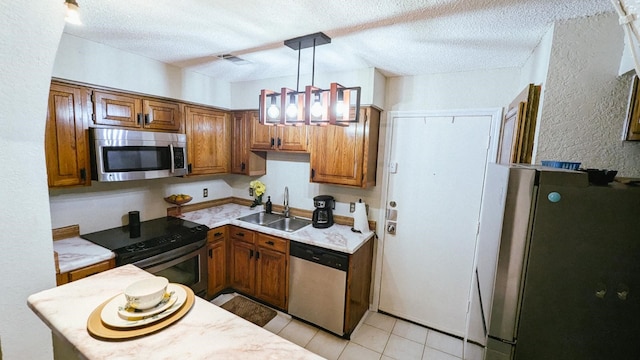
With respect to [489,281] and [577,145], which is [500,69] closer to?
[577,145]

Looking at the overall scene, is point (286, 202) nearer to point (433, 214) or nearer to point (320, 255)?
point (320, 255)

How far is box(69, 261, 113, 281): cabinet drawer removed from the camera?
179 cm

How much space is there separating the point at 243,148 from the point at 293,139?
74 cm

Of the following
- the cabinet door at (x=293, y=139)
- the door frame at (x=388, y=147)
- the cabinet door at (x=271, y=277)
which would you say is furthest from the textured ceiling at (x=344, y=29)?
the cabinet door at (x=271, y=277)

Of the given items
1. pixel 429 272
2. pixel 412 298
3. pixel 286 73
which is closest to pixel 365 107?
pixel 286 73

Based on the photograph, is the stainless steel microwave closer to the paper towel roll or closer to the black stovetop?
the black stovetop

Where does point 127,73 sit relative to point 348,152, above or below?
above

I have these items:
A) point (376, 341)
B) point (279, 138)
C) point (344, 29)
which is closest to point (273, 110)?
point (344, 29)

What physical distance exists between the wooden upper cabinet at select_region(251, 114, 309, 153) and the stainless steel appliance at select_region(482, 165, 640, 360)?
2093mm

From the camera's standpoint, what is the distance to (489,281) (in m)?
1.12

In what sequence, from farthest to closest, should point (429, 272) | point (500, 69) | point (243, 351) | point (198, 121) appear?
point (198, 121) < point (429, 272) < point (500, 69) < point (243, 351)

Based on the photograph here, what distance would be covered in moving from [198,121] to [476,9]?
267cm

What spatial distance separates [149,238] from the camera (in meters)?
2.33

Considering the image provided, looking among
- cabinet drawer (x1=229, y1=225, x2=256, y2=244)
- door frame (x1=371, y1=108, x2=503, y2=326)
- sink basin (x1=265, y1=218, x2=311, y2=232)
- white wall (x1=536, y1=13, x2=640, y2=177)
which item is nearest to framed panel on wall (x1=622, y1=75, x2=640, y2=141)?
white wall (x1=536, y1=13, x2=640, y2=177)
